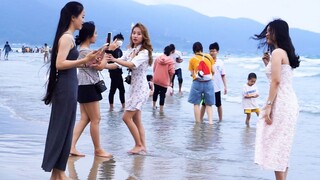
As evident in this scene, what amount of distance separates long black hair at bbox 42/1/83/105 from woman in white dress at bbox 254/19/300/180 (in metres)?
1.98

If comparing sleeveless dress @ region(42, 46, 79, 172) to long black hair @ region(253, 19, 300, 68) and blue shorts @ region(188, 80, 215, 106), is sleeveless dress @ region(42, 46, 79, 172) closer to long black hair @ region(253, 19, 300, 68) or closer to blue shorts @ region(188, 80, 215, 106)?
long black hair @ region(253, 19, 300, 68)

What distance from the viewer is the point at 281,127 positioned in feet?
19.8

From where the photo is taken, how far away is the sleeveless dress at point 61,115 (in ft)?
19.4

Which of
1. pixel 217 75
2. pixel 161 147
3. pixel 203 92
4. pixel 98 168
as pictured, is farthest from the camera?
pixel 217 75

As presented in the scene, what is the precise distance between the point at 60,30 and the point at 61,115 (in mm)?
828

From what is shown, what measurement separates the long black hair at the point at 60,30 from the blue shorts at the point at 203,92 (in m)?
6.50

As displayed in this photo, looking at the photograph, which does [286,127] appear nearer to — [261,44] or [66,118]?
[261,44]

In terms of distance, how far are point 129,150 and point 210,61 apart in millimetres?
4072

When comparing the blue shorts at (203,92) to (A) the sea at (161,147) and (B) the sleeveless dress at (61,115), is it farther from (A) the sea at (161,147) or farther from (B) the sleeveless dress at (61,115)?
(B) the sleeveless dress at (61,115)

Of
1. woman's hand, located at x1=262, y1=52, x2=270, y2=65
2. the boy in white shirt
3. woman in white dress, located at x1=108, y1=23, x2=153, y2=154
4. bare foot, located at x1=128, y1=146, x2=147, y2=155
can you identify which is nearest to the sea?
bare foot, located at x1=128, y1=146, x2=147, y2=155

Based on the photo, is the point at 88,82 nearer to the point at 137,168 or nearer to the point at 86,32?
the point at 86,32

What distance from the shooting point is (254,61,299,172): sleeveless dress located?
6.04 m

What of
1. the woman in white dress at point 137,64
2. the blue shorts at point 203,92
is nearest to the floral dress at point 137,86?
the woman in white dress at point 137,64

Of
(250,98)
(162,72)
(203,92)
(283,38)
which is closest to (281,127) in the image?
(283,38)
